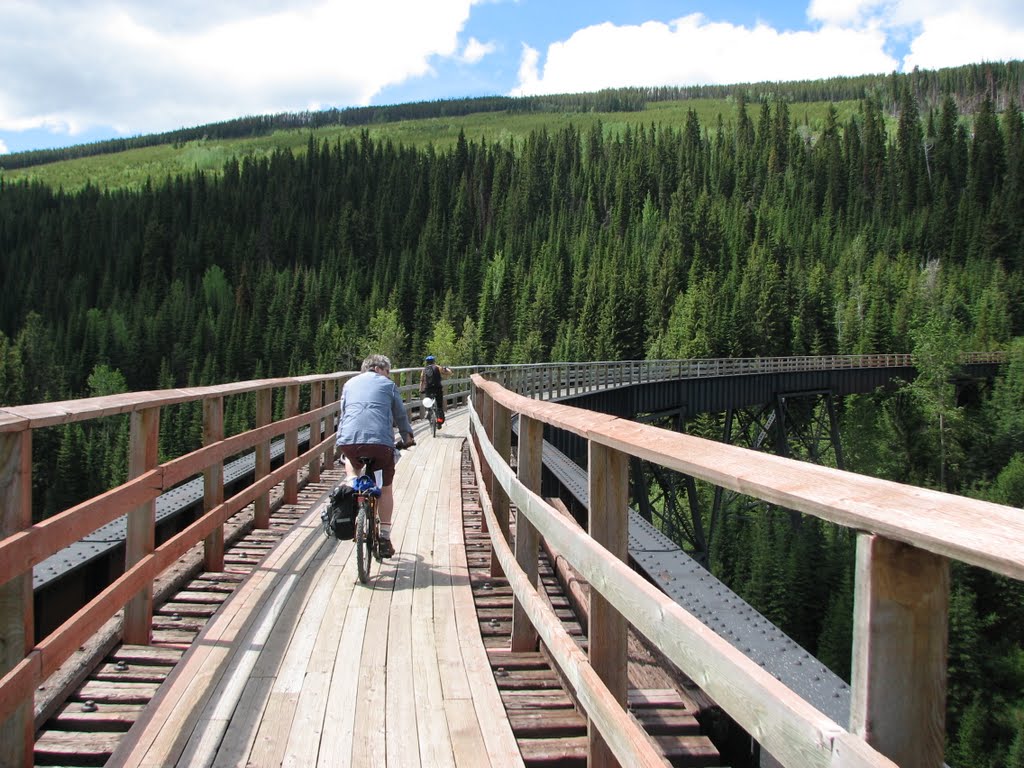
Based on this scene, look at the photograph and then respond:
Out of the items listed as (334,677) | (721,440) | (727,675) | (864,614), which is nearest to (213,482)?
(334,677)

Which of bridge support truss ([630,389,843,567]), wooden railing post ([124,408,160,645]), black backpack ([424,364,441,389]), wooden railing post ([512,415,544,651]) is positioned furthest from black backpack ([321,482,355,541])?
bridge support truss ([630,389,843,567])

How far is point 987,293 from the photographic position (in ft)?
315

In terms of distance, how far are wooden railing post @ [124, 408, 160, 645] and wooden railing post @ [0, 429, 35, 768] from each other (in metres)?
1.40

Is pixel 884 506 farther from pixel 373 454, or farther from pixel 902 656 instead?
pixel 373 454

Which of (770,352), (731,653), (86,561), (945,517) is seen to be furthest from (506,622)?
(770,352)

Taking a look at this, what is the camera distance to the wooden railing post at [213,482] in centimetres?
585

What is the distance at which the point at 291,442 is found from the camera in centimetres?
879

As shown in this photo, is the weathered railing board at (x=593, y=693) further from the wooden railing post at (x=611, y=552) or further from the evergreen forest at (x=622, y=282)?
the evergreen forest at (x=622, y=282)

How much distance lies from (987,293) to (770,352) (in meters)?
31.0

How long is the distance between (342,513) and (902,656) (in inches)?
211

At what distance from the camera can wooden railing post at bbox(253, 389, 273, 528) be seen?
745 cm

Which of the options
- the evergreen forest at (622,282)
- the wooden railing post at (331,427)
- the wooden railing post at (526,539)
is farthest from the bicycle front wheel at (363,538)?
the evergreen forest at (622,282)

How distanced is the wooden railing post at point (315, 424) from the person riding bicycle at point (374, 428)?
313 centimetres

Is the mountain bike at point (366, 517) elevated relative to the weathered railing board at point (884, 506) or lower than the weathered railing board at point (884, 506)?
lower
